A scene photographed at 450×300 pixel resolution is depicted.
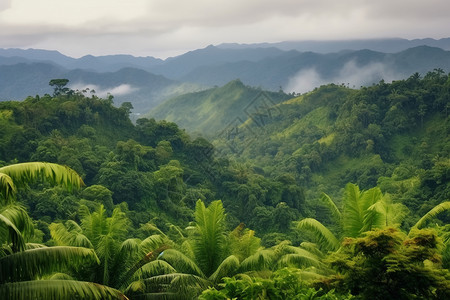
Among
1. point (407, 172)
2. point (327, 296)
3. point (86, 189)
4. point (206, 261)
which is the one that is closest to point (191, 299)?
point (206, 261)

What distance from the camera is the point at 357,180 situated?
7638cm

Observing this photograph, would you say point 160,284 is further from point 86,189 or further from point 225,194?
point 225,194

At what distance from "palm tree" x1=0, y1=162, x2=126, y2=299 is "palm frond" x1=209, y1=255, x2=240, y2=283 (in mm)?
4844

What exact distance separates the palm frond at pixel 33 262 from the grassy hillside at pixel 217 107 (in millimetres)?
140537

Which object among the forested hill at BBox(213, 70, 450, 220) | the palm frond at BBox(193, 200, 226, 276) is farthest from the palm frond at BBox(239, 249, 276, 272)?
the forested hill at BBox(213, 70, 450, 220)

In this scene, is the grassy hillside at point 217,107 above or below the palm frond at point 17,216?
below

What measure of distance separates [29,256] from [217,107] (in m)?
166

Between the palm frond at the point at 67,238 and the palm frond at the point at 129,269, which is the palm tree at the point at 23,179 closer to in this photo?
the palm frond at the point at 67,238

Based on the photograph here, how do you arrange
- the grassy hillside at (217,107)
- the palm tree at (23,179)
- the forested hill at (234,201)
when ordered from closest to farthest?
the palm tree at (23,179), the forested hill at (234,201), the grassy hillside at (217,107)

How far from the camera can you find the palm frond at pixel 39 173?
9.30 m

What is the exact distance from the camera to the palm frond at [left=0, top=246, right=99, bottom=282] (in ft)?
29.2

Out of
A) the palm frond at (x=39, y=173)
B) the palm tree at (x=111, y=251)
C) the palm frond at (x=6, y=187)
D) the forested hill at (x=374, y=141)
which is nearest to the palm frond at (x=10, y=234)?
the palm frond at (x=6, y=187)

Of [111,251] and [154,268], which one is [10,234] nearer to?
[111,251]

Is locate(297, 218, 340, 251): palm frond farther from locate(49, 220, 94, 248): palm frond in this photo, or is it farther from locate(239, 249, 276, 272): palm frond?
locate(49, 220, 94, 248): palm frond
